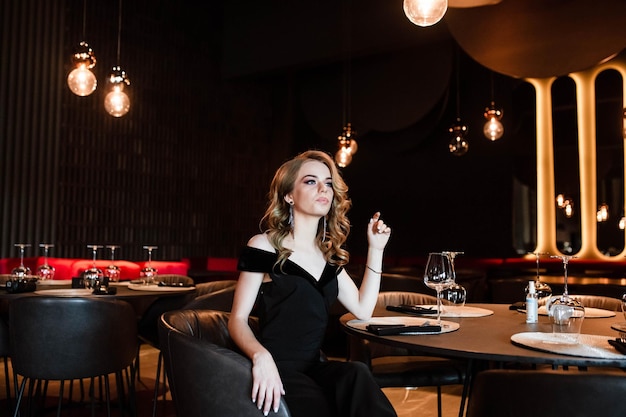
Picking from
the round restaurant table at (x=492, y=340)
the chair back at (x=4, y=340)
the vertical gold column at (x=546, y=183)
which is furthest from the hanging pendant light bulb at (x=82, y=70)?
the vertical gold column at (x=546, y=183)

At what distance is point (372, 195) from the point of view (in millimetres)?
10383

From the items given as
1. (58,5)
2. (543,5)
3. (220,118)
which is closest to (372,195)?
(220,118)

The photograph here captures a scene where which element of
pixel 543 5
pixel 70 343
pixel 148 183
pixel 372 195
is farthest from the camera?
pixel 372 195

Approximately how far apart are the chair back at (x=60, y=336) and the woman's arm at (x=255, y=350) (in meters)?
1.28

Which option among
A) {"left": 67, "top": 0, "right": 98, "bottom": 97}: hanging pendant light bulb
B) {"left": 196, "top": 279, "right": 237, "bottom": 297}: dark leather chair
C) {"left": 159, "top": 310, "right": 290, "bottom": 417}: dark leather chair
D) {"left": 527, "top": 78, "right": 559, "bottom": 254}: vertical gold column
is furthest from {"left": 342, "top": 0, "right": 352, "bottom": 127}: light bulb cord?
{"left": 159, "top": 310, "right": 290, "bottom": 417}: dark leather chair

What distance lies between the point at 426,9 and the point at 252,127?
6.91 metres

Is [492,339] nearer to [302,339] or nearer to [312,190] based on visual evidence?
[302,339]

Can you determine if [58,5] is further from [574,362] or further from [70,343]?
[574,362]

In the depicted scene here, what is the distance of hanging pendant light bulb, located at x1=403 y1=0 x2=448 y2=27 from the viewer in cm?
365

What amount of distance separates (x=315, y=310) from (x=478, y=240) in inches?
301

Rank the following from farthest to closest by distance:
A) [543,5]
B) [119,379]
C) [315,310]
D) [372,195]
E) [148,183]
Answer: [372,195] → [148,183] → [543,5] → [119,379] → [315,310]

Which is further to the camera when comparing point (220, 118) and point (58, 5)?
point (220, 118)

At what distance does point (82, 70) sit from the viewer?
5156mm

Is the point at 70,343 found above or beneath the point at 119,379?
above
